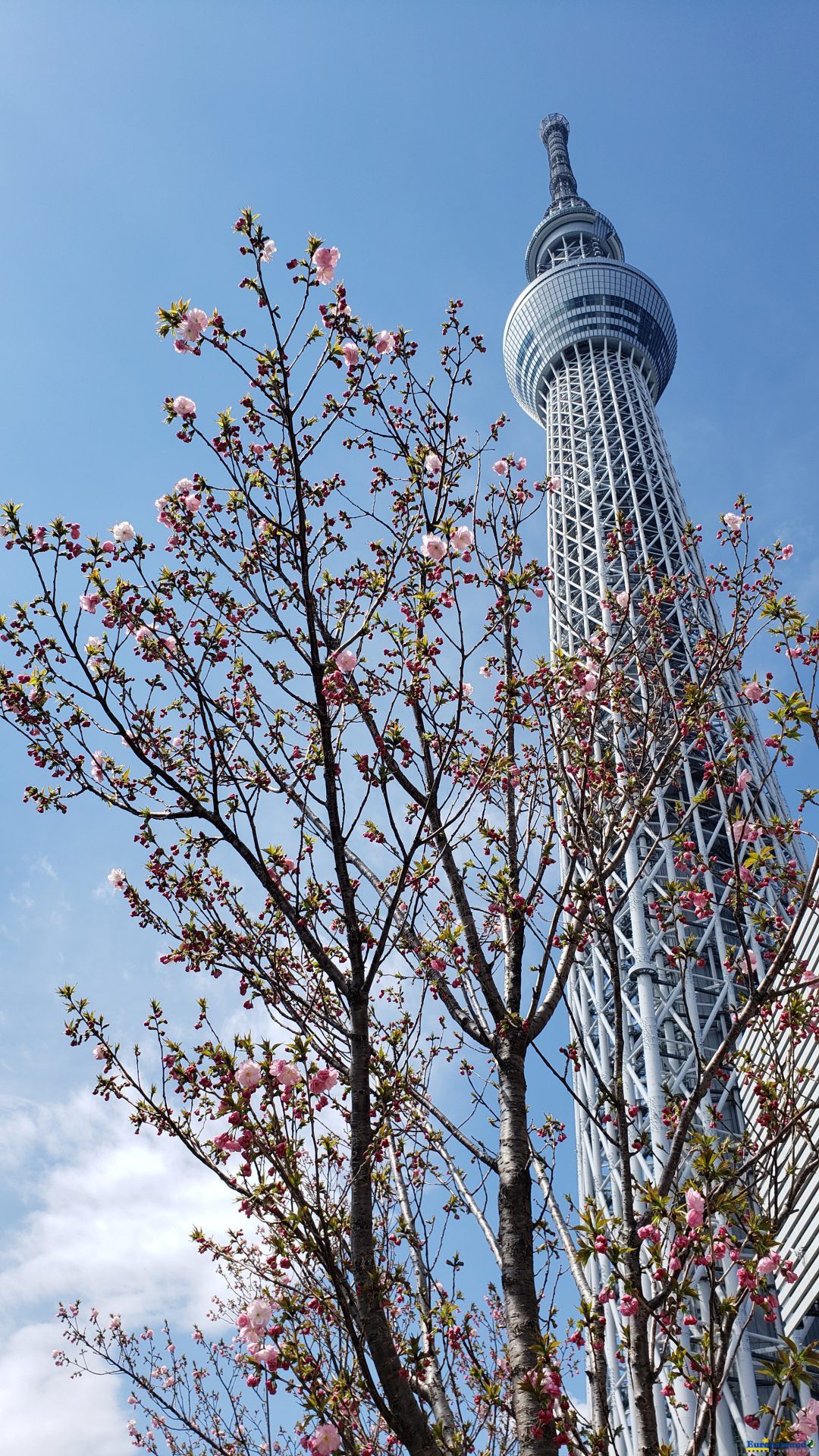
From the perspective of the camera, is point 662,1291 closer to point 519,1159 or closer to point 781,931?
point 519,1159

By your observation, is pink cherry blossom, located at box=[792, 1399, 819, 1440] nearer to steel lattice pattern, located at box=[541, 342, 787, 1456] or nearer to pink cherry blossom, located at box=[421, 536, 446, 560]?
steel lattice pattern, located at box=[541, 342, 787, 1456]

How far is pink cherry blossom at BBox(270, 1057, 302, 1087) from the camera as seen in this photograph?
3.92m

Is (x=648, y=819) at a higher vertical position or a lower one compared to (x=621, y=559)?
lower

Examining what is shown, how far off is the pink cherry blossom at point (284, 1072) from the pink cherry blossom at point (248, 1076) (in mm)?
79

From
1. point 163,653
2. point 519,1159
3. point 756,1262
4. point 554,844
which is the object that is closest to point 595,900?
point 554,844

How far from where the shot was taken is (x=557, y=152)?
235ft

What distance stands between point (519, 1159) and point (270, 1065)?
4.35 feet

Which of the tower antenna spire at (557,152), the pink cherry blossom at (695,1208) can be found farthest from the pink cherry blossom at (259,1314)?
A: the tower antenna spire at (557,152)

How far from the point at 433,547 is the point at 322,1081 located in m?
2.57

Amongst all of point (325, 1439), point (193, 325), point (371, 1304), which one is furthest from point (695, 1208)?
point (193, 325)

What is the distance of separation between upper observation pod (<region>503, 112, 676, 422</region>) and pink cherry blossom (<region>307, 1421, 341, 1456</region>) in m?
59.1

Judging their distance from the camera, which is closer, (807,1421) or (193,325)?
(807,1421)

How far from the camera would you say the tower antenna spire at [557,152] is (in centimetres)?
6956

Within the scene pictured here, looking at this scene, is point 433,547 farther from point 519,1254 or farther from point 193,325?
point 519,1254
